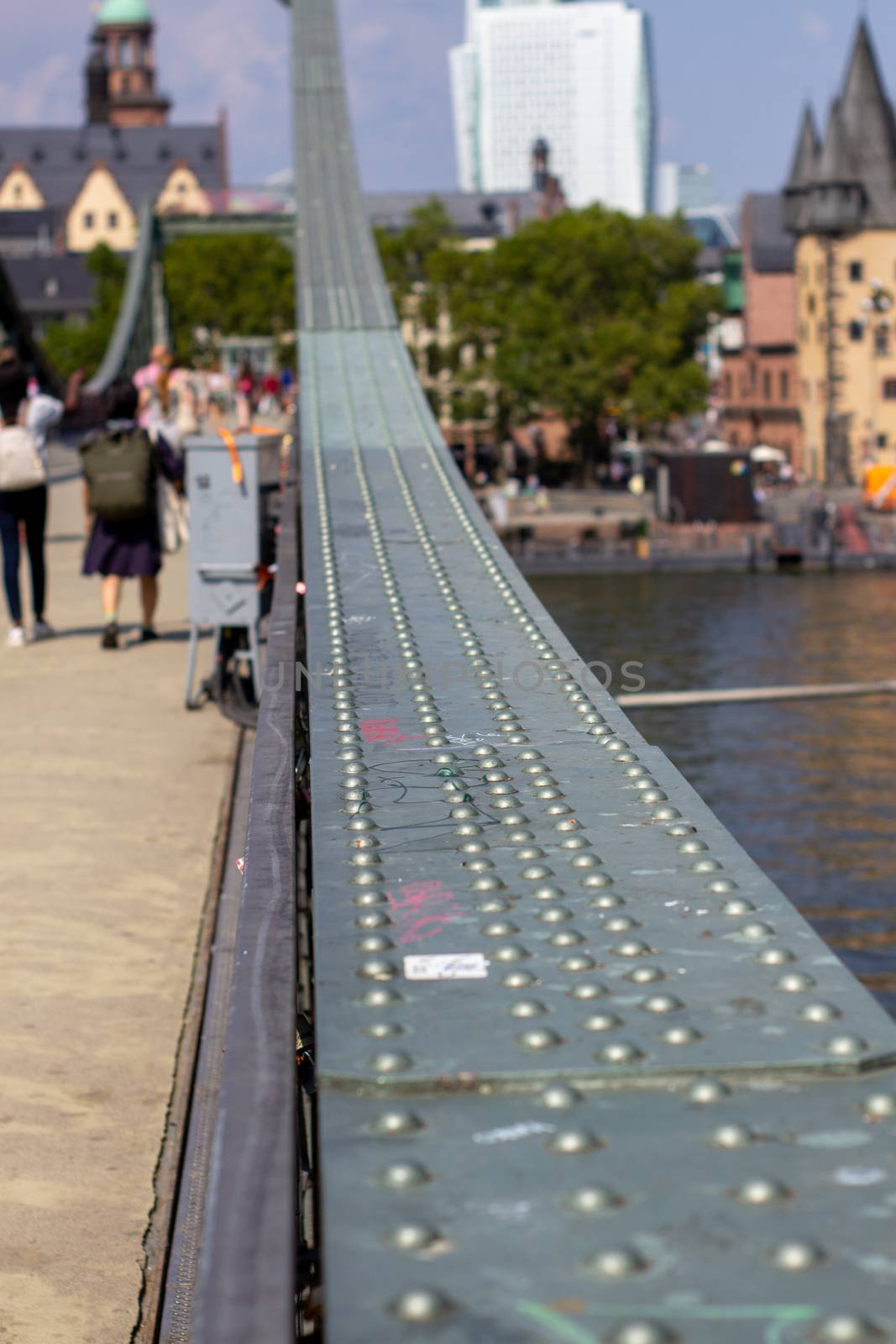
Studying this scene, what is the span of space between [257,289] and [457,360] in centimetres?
901

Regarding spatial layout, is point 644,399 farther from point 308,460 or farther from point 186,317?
point 308,460

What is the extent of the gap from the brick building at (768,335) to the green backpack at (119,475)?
79125 millimetres

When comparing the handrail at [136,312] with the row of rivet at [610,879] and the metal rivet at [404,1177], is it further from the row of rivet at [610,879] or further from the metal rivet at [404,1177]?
the metal rivet at [404,1177]

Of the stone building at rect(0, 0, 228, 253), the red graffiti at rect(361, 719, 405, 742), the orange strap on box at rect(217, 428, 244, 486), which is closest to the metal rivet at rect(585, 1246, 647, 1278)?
the red graffiti at rect(361, 719, 405, 742)

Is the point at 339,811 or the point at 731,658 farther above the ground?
the point at 339,811

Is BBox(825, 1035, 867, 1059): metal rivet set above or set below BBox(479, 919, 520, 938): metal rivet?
below

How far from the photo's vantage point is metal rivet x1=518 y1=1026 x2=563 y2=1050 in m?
2.45

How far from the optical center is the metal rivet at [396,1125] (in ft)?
7.36

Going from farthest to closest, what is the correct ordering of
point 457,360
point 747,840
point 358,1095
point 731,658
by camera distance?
point 457,360
point 731,658
point 747,840
point 358,1095

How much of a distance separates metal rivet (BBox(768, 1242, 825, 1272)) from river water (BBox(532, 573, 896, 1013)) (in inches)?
737

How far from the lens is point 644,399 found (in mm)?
78750

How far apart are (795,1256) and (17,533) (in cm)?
987

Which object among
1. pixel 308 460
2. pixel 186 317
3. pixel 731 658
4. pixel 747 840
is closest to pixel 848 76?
pixel 186 317

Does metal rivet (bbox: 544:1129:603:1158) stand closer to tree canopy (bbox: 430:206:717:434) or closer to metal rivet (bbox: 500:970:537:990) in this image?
metal rivet (bbox: 500:970:537:990)
